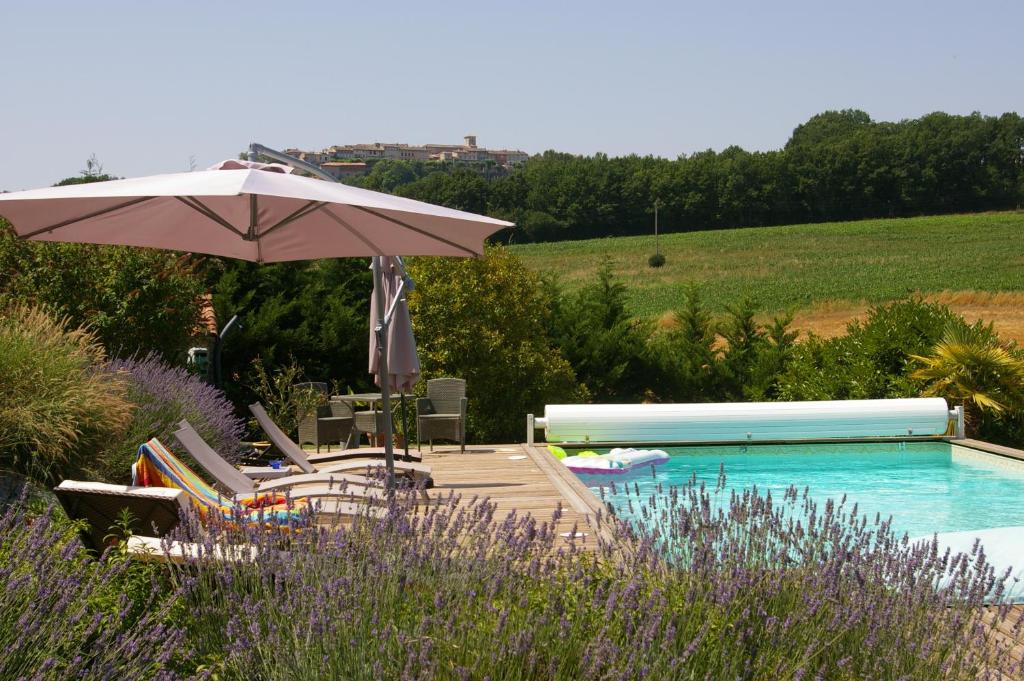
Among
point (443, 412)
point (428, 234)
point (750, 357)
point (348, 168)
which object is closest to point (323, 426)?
point (443, 412)

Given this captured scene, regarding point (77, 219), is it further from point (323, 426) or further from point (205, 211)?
point (323, 426)

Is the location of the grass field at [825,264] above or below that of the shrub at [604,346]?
above

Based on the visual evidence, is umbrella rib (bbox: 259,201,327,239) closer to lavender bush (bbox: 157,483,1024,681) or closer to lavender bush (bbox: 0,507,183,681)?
lavender bush (bbox: 157,483,1024,681)

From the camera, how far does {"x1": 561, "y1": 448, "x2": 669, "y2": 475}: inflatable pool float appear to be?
11.3 metres

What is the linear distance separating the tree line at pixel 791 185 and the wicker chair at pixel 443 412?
198ft

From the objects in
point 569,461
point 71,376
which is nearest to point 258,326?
point 569,461

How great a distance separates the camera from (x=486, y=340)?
43.9ft

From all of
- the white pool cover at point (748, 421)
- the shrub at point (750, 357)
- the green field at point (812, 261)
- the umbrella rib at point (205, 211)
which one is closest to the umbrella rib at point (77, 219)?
the umbrella rib at point (205, 211)

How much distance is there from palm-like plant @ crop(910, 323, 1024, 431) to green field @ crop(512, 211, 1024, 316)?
1110 inches

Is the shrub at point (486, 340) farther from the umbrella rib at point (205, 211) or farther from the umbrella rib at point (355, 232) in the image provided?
the umbrella rib at point (205, 211)

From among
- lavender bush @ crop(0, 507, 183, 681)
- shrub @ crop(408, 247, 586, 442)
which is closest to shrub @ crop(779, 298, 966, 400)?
shrub @ crop(408, 247, 586, 442)

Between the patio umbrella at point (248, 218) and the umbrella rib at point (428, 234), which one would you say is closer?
the patio umbrella at point (248, 218)

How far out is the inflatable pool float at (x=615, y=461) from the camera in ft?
37.0

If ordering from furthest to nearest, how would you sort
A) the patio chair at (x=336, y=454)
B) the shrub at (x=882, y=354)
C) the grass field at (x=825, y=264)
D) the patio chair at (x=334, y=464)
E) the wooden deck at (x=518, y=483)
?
the grass field at (x=825, y=264), the shrub at (x=882, y=354), the patio chair at (x=336, y=454), the patio chair at (x=334, y=464), the wooden deck at (x=518, y=483)
